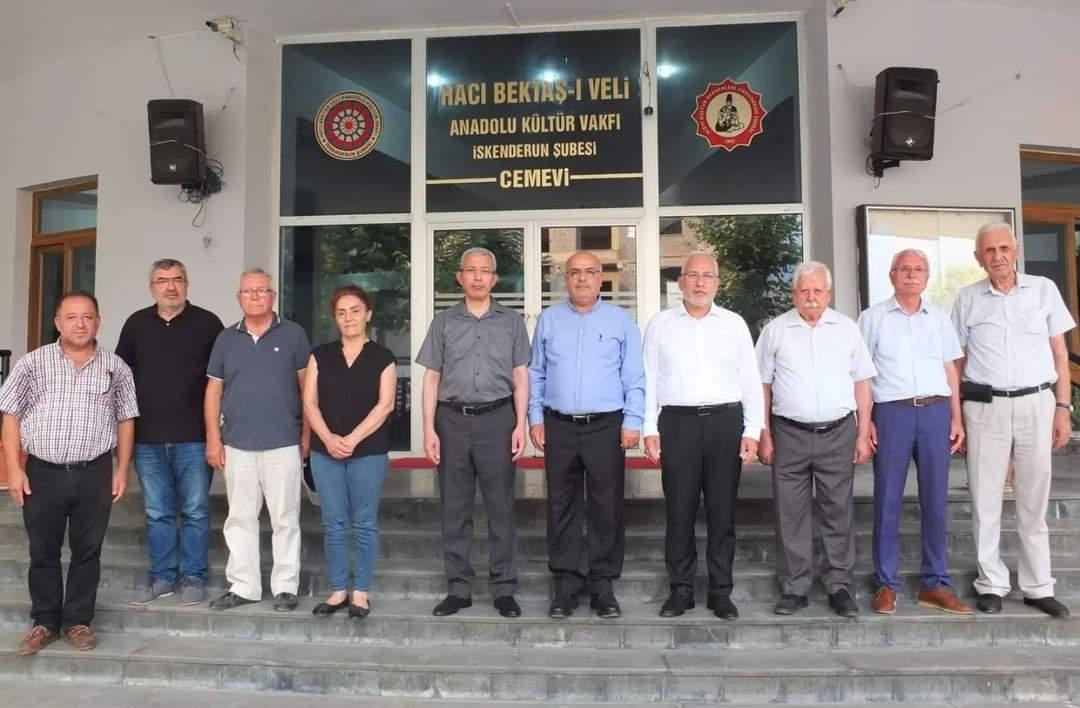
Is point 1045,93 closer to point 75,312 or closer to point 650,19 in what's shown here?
point 650,19

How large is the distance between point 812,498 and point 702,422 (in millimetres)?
656

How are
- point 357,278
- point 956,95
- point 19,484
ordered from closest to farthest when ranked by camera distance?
point 19,484 < point 956,95 < point 357,278

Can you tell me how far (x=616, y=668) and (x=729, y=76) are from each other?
16.5ft

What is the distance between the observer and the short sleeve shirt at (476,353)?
329 centimetres

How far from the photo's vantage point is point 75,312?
3.20 m

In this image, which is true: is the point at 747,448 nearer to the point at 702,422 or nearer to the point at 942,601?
the point at 702,422

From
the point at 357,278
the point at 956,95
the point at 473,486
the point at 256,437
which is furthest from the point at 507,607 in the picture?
the point at 956,95

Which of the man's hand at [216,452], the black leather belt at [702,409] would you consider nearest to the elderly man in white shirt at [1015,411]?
the black leather belt at [702,409]

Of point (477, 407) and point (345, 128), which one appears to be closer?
point (477, 407)

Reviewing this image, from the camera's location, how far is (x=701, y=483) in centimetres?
326

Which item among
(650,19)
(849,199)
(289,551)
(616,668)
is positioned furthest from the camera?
(650,19)

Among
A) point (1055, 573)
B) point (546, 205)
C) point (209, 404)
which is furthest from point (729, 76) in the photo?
point (209, 404)

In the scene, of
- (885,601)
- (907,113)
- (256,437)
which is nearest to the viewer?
(885,601)

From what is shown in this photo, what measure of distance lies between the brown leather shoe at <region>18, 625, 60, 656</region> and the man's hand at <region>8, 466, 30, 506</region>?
1.84 ft
